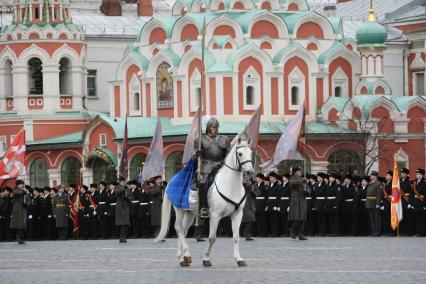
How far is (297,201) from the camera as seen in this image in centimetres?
3325

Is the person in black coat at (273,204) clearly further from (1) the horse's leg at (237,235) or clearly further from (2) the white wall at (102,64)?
(2) the white wall at (102,64)

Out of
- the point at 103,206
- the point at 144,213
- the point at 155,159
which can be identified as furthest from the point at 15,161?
the point at 144,213

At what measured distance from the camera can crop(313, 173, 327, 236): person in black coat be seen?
1421 inches

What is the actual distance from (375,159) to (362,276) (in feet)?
132

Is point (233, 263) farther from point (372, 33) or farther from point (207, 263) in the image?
point (372, 33)

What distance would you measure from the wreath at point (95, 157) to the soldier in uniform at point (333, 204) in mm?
29029

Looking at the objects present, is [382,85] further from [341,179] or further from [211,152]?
[211,152]

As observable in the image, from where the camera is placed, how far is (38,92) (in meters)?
70.0

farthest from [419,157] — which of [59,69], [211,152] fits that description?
[211,152]

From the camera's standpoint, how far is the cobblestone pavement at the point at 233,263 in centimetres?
2052

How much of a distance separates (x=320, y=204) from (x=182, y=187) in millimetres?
12523

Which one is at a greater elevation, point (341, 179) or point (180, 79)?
point (180, 79)

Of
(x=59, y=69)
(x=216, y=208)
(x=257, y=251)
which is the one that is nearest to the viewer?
(x=216, y=208)

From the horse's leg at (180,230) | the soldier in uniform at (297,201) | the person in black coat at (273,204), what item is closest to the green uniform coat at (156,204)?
the person in black coat at (273,204)
